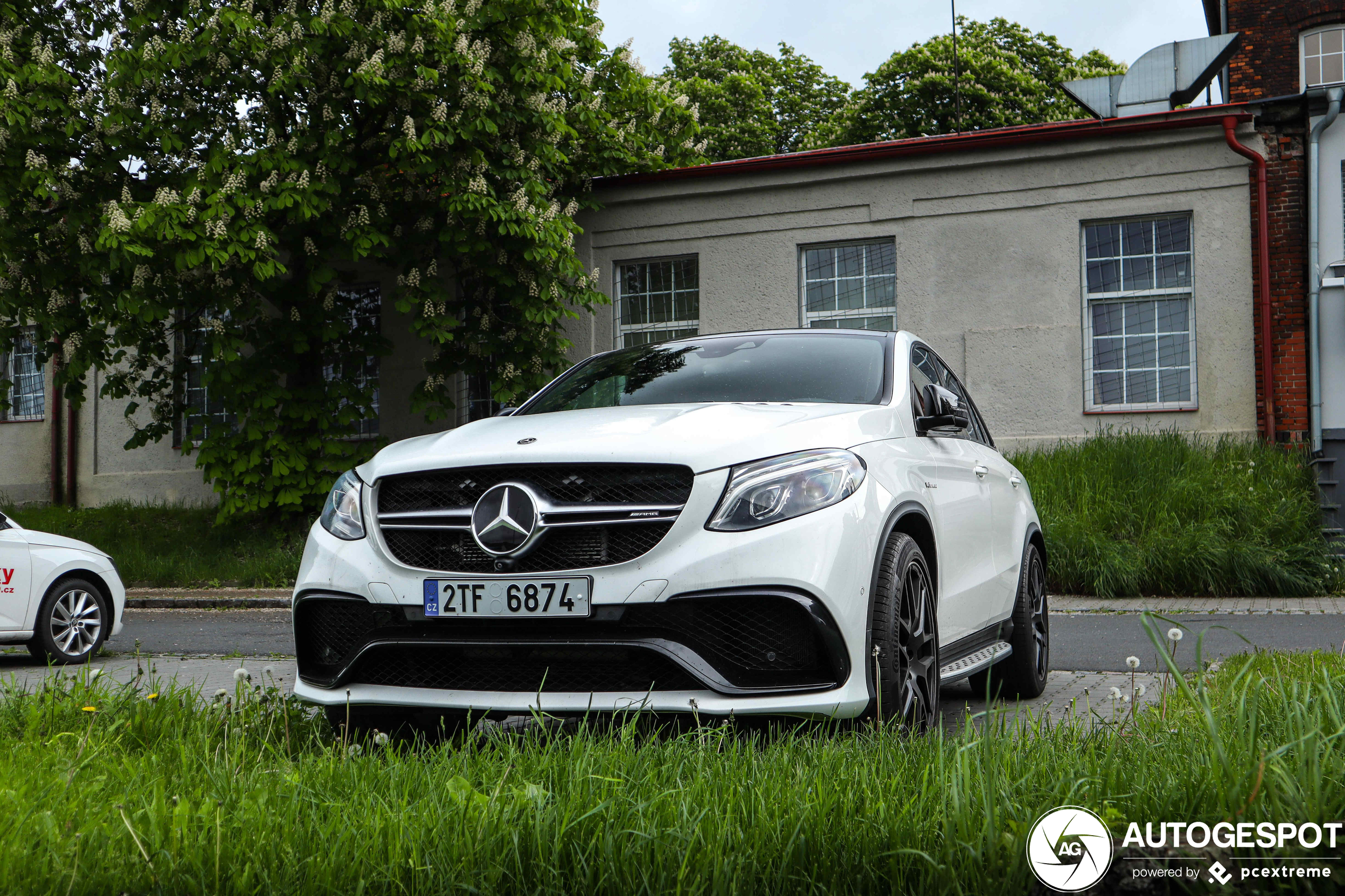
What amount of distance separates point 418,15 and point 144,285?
4196 millimetres

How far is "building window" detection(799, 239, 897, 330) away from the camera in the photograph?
1680 centimetres

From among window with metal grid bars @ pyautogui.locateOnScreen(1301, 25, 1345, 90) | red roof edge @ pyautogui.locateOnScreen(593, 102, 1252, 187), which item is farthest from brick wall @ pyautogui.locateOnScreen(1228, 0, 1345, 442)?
window with metal grid bars @ pyautogui.locateOnScreen(1301, 25, 1345, 90)

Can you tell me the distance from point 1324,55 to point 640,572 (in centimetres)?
2915

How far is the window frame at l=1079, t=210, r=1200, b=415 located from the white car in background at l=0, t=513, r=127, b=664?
448 inches

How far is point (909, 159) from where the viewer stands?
53.9 ft

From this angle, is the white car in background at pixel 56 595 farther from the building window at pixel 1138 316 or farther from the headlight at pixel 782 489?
the building window at pixel 1138 316

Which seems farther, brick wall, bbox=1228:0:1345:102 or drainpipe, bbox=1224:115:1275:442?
brick wall, bbox=1228:0:1345:102

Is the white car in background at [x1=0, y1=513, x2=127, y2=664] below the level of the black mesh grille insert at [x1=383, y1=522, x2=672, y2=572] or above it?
below

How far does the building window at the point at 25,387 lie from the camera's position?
2295 centimetres

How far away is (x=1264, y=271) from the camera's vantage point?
14570mm

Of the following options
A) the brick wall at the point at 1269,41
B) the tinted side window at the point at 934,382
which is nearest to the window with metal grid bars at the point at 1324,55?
the brick wall at the point at 1269,41

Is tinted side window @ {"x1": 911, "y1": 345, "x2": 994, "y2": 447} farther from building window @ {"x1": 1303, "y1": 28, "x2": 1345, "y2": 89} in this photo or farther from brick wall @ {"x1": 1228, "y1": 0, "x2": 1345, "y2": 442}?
building window @ {"x1": 1303, "y1": 28, "x2": 1345, "y2": 89}

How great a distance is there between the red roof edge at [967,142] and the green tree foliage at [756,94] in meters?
22.6

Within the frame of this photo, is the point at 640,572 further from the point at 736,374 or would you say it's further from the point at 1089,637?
the point at 1089,637
